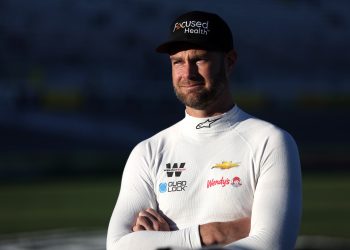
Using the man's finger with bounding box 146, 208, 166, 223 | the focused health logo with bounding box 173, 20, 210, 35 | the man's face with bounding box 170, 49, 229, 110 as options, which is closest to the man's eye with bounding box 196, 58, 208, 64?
the man's face with bounding box 170, 49, 229, 110

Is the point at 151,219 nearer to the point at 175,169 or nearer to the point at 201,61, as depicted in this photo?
the point at 175,169

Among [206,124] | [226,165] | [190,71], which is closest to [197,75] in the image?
[190,71]

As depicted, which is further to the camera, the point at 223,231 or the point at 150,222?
the point at 150,222

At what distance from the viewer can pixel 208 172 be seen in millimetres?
3705

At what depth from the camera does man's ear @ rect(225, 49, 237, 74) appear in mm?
3706

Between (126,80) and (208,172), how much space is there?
28.1 meters

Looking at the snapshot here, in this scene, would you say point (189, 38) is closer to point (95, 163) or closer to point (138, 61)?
point (95, 163)

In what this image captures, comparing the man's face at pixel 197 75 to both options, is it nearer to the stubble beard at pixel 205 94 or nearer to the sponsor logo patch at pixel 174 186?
the stubble beard at pixel 205 94

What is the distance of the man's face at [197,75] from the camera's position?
3.58 m

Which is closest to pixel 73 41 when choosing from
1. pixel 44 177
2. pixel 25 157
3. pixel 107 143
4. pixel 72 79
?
pixel 72 79

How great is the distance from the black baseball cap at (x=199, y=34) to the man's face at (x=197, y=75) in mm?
36

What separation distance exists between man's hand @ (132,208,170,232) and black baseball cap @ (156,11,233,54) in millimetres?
669

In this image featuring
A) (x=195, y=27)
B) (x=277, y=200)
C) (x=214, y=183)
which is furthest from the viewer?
(x=214, y=183)

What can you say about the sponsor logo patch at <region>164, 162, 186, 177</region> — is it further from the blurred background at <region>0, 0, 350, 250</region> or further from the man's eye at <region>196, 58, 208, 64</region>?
the blurred background at <region>0, 0, 350, 250</region>
